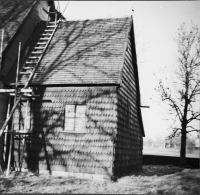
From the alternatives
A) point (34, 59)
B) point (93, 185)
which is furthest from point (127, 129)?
point (34, 59)

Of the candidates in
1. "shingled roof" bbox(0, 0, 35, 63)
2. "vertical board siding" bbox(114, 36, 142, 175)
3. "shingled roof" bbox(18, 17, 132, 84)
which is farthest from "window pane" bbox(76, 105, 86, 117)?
"shingled roof" bbox(0, 0, 35, 63)

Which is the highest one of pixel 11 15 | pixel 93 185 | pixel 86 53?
pixel 11 15

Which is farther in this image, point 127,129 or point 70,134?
point 127,129

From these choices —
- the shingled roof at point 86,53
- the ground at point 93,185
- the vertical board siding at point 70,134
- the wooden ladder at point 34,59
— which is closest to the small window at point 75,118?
the vertical board siding at point 70,134

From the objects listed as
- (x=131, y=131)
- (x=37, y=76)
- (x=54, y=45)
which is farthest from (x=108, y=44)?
(x=131, y=131)

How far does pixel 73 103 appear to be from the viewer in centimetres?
1270

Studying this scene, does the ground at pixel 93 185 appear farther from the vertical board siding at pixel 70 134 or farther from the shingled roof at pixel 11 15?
the shingled roof at pixel 11 15

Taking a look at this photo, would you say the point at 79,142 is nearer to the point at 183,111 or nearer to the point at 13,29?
the point at 13,29

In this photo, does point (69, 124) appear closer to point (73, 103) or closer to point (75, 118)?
point (75, 118)

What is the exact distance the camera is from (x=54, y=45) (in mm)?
15484

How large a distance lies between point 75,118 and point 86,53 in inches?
158

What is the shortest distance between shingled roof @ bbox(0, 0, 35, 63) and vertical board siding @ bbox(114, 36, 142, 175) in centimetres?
702

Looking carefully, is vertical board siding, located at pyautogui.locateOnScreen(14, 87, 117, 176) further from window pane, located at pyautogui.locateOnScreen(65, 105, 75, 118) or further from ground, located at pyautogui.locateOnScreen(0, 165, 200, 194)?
ground, located at pyautogui.locateOnScreen(0, 165, 200, 194)

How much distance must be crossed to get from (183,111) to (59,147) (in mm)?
17905
